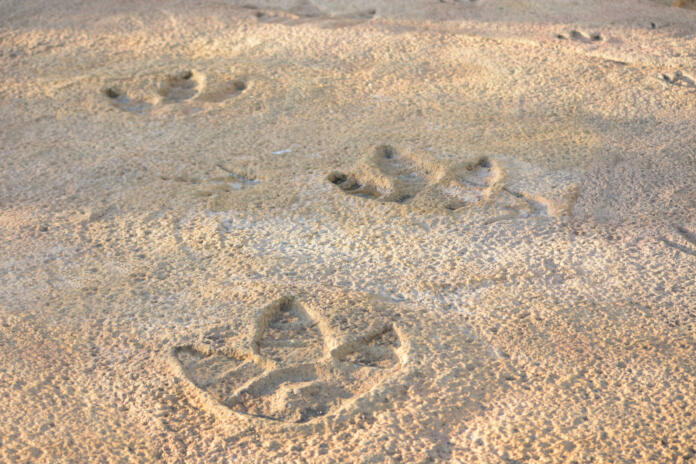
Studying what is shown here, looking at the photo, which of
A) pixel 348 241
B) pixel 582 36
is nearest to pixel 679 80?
pixel 582 36

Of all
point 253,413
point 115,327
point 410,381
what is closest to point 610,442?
point 410,381

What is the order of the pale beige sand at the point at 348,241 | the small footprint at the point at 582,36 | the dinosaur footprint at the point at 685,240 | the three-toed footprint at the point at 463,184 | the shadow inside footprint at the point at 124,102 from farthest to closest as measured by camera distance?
the small footprint at the point at 582,36, the shadow inside footprint at the point at 124,102, the three-toed footprint at the point at 463,184, the dinosaur footprint at the point at 685,240, the pale beige sand at the point at 348,241

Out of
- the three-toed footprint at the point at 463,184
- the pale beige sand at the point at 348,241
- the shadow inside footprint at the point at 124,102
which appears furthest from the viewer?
the shadow inside footprint at the point at 124,102

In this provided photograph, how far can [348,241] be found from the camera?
1963 millimetres

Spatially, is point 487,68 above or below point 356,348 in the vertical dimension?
above

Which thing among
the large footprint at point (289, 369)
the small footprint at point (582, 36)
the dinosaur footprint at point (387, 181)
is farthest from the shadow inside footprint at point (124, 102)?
the small footprint at point (582, 36)

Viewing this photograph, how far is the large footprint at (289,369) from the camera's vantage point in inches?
58.2

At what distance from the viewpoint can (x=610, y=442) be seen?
136cm

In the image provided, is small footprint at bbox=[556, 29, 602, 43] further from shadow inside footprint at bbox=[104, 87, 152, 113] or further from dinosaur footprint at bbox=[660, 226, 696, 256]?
shadow inside footprint at bbox=[104, 87, 152, 113]

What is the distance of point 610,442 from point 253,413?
27.8 inches

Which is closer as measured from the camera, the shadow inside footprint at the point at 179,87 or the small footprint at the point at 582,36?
the shadow inside footprint at the point at 179,87

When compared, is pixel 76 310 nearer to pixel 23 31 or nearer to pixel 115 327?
pixel 115 327

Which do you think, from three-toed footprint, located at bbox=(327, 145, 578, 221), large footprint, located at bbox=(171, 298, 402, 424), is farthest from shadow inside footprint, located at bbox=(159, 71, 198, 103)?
large footprint, located at bbox=(171, 298, 402, 424)

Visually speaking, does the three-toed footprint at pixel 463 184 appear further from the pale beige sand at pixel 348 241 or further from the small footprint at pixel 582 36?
the small footprint at pixel 582 36
